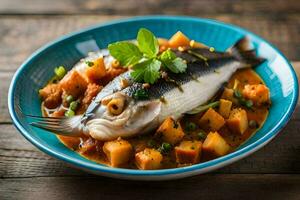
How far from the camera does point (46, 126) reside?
11.4 feet

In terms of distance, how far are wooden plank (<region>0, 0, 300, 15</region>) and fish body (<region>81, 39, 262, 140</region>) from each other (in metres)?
1.65

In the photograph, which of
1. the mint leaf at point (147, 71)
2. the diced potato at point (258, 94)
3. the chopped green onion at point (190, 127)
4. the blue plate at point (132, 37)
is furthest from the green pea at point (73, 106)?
the diced potato at point (258, 94)

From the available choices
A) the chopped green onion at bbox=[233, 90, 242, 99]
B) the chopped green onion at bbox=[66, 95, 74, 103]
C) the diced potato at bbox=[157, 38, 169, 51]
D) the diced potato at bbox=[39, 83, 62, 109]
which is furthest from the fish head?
the diced potato at bbox=[157, 38, 169, 51]

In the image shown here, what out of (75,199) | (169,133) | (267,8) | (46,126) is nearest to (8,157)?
(46,126)

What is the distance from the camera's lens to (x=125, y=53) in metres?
3.70

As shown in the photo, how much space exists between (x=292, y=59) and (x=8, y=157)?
8.38ft

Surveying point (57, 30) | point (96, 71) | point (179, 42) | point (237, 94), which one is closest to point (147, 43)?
point (96, 71)

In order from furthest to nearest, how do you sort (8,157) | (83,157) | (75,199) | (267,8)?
(267,8) → (8,157) → (83,157) → (75,199)

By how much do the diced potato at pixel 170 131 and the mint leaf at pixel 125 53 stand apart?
54cm

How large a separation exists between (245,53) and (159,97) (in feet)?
3.53

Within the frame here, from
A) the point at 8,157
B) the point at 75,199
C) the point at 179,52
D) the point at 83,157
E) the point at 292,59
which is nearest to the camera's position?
the point at 75,199

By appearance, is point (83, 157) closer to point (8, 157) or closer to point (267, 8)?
point (8, 157)

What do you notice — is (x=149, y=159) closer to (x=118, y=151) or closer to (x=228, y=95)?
(x=118, y=151)

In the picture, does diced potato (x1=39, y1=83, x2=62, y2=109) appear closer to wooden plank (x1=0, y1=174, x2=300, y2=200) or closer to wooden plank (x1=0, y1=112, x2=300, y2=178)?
wooden plank (x1=0, y1=112, x2=300, y2=178)
